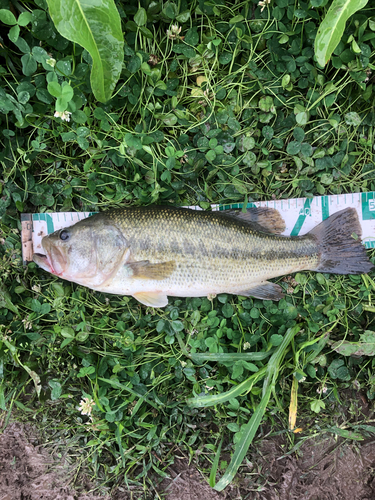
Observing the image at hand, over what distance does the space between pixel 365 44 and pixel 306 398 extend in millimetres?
2971

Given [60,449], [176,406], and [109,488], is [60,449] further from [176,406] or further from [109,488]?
[176,406]

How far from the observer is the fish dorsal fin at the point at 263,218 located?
2.59 meters

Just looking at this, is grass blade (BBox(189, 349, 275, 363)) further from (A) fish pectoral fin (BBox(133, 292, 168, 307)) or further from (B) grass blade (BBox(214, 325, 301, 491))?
(A) fish pectoral fin (BBox(133, 292, 168, 307))

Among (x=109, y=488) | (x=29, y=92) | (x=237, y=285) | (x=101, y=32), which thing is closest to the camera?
(x=101, y=32)

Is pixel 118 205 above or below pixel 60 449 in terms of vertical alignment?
above

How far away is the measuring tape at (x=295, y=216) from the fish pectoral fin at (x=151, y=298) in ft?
2.65

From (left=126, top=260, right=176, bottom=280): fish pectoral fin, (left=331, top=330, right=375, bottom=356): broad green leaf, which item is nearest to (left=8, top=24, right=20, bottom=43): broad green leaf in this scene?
(left=126, top=260, right=176, bottom=280): fish pectoral fin

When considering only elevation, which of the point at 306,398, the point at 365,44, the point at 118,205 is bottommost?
the point at 306,398

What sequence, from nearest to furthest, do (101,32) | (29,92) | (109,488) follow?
(101,32) → (29,92) → (109,488)

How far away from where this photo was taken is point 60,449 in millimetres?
2754

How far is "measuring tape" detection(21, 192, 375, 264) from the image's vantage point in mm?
2652

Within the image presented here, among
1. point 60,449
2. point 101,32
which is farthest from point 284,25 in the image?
point 60,449

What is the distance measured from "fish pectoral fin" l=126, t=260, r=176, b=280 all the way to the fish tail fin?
1272 mm

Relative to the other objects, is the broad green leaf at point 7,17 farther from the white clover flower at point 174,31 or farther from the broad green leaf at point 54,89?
the white clover flower at point 174,31
